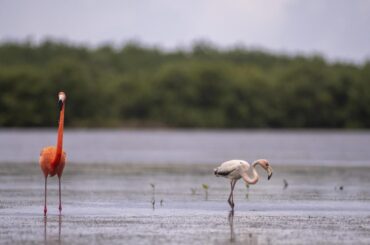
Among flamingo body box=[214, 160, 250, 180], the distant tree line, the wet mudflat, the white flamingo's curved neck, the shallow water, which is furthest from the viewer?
the distant tree line

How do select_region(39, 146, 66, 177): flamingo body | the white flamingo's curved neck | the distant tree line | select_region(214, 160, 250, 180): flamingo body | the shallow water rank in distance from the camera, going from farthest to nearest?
the distant tree line, the shallow water, select_region(214, 160, 250, 180): flamingo body, the white flamingo's curved neck, select_region(39, 146, 66, 177): flamingo body

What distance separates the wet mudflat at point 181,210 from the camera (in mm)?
14461

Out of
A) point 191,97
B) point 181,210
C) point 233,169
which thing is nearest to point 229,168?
point 233,169

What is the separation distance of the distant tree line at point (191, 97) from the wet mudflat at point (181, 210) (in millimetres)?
79847

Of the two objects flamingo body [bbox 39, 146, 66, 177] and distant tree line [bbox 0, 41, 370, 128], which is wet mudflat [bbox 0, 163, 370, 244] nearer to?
flamingo body [bbox 39, 146, 66, 177]

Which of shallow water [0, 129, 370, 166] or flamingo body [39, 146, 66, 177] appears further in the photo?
shallow water [0, 129, 370, 166]

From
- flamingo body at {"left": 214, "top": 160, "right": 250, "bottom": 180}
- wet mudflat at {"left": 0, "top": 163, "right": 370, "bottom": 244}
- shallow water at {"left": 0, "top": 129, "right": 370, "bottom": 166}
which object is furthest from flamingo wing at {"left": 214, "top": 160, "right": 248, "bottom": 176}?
shallow water at {"left": 0, "top": 129, "right": 370, "bottom": 166}

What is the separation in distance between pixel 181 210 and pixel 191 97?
100 meters

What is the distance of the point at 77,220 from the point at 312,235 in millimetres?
4220

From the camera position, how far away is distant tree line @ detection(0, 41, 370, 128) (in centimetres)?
10825

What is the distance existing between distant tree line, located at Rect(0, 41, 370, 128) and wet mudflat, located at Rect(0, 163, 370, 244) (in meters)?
79.8

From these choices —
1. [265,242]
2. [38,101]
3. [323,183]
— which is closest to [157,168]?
[323,183]

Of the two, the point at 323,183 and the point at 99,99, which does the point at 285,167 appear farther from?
the point at 99,99

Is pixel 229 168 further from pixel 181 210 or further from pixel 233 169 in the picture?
pixel 181 210
